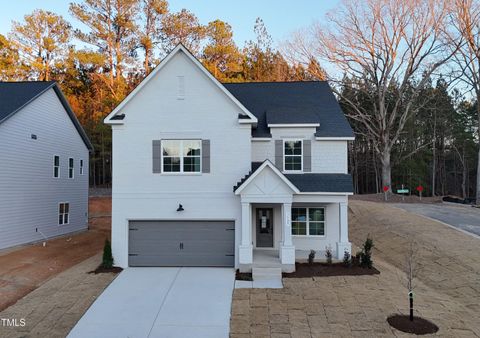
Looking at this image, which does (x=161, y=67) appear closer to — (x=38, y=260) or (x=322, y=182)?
(x=322, y=182)

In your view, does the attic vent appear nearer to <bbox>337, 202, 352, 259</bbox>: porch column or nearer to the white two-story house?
the white two-story house

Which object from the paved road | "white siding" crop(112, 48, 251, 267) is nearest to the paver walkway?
"white siding" crop(112, 48, 251, 267)

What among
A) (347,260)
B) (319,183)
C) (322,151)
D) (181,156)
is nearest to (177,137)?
(181,156)

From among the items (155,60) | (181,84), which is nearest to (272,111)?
(181,84)

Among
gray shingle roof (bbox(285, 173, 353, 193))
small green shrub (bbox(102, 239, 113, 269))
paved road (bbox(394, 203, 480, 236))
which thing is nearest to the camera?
small green shrub (bbox(102, 239, 113, 269))

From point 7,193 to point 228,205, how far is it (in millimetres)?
11531

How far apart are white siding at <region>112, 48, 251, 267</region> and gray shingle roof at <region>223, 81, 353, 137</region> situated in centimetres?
183

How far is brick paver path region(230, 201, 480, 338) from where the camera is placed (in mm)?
8148

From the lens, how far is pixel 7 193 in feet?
54.4

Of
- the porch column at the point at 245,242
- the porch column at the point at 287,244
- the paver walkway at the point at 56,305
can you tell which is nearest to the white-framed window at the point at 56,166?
the paver walkway at the point at 56,305

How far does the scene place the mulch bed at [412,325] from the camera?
26.4 feet

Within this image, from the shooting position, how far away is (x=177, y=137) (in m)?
13.2

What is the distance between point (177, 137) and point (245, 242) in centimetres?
481

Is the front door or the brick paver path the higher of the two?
the front door
